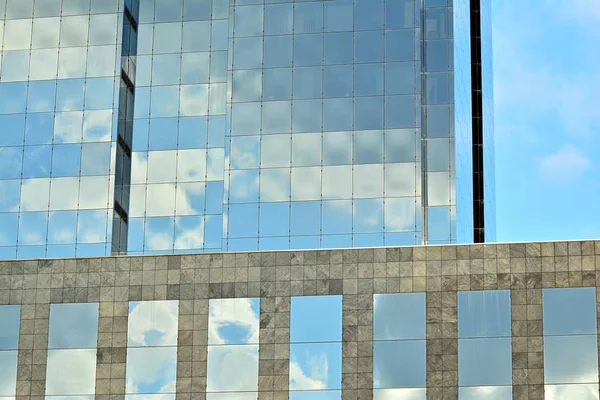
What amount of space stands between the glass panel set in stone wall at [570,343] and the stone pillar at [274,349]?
12.8 metres

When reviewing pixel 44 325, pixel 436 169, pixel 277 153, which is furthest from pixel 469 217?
pixel 44 325

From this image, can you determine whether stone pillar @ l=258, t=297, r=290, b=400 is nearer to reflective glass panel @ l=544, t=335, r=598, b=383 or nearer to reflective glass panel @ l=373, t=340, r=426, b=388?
reflective glass panel @ l=373, t=340, r=426, b=388

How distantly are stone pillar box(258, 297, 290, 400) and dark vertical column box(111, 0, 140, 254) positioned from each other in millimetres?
21626

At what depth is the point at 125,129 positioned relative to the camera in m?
92.1

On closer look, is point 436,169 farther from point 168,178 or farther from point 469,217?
point 168,178

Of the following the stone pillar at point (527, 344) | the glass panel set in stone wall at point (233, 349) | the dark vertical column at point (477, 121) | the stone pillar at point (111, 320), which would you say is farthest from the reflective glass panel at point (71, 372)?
the dark vertical column at point (477, 121)

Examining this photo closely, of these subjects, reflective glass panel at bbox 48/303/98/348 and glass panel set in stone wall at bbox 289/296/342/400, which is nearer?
glass panel set in stone wall at bbox 289/296/342/400

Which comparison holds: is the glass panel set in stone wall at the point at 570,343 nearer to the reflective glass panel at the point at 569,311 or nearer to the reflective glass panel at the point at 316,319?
the reflective glass panel at the point at 569,311

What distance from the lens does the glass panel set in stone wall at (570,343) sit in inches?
2611

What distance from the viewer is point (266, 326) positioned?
231 feet

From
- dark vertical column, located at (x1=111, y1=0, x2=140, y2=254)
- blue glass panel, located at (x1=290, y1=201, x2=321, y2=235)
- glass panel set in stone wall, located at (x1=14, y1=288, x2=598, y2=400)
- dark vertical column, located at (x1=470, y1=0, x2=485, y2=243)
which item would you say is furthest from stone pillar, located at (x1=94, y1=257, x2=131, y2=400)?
dark vertical column, located at (x1=470, y1=0, x2=485, y2=243)

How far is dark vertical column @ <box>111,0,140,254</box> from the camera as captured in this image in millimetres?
90125

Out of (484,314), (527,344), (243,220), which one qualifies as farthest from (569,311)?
(243,220)

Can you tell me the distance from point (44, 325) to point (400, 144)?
27.1 meters
